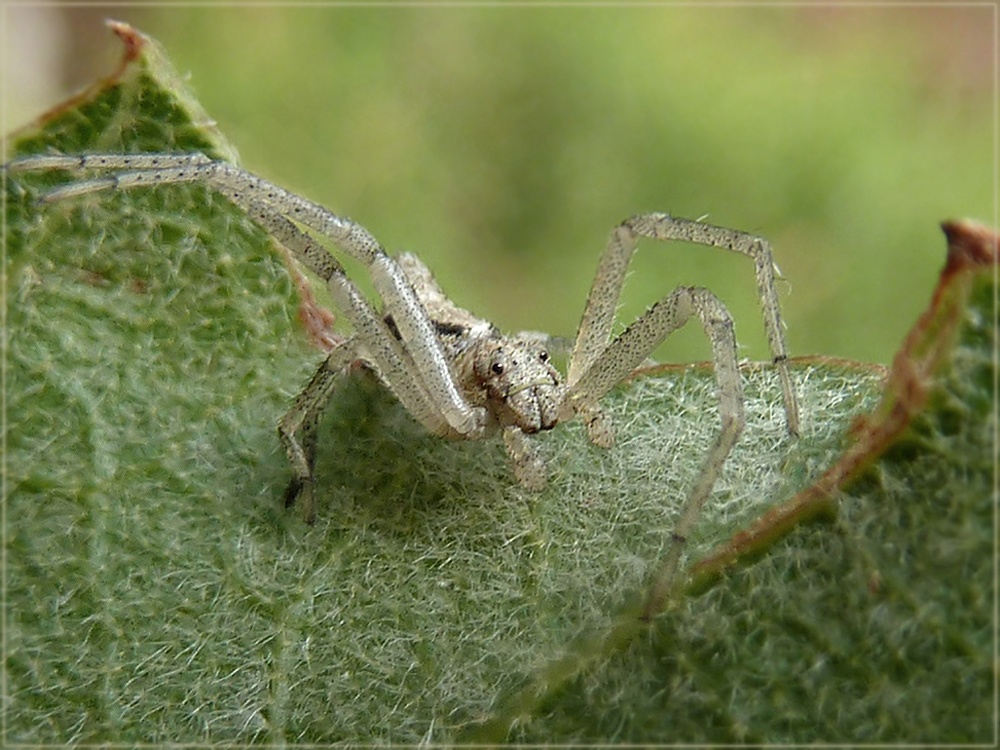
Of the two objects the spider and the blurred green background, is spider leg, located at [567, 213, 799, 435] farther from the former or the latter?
the blurred green background

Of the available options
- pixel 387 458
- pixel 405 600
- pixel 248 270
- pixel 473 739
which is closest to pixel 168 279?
pixel 248 270

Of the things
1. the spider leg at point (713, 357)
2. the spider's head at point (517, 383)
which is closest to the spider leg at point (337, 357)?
the spider's head at point (517, 383)

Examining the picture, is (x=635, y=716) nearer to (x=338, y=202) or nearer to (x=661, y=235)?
(x=661, y=235)

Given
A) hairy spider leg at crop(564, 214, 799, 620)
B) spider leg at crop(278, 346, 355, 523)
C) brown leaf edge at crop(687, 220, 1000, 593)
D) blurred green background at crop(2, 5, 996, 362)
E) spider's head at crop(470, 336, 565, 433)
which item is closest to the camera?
brown leaf edge at crop(687, 220, 1000, 593)

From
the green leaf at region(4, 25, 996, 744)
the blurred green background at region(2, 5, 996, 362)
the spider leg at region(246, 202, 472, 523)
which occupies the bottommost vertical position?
the green leaf at region(4, 25, 996, 744)

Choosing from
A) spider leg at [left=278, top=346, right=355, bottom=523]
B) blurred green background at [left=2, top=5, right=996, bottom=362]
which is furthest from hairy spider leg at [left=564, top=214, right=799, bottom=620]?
blurred green background at [left=2, top=5, right=996, bottom=362]

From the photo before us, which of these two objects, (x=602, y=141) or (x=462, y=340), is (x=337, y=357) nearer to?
(x=462, y=340)

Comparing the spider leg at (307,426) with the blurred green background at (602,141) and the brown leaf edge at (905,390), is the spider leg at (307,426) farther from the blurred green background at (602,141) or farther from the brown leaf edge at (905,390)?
the blurred green background at (602,141)
